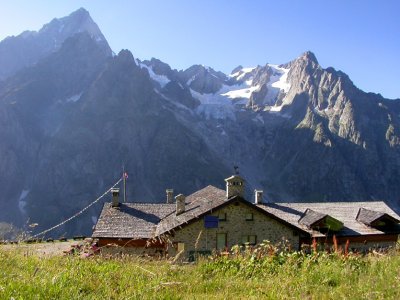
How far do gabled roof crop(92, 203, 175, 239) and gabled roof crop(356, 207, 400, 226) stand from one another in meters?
17.5

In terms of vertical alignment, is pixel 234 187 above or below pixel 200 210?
above

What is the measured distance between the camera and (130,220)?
35.5 metres

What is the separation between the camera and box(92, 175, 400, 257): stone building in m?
31.6

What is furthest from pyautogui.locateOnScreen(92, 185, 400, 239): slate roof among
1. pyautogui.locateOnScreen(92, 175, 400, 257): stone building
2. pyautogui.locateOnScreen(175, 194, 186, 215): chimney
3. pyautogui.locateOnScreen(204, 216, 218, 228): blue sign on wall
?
pyautogui.locateOnScreen(204, 216, 218, 228): blue sign on wall

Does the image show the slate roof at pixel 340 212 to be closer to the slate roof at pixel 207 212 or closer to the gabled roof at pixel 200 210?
the slate roof at pixel 207 212

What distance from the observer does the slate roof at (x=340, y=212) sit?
3662 centimetres

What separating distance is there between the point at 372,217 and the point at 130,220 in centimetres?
2152

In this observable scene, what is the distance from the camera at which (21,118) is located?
186 m

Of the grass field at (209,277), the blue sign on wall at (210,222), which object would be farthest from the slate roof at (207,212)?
the grass field at (209,277)

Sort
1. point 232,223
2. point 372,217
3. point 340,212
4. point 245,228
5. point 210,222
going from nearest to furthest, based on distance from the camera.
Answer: point 210,222 < point 232,223 < point 245,228 < point 372,217 < point 340,212

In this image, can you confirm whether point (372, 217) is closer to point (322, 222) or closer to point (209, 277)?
point (322, 222)

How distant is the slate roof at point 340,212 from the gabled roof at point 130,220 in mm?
9401

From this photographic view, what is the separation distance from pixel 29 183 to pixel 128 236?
5859 inches

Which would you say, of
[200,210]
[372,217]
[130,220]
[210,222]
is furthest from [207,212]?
[372,217]
